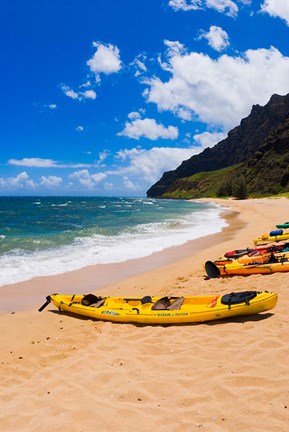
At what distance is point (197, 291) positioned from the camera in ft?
37.5

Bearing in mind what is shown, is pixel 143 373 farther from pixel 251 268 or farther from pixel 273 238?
pixel 273 238

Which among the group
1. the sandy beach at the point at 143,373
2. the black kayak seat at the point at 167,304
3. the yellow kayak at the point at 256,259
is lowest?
the sandy beach at the point at 143,373

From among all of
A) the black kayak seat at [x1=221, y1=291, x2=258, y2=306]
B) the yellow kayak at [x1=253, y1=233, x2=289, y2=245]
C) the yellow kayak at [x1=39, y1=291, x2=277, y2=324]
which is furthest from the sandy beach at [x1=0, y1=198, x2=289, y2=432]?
the yellow kayak at [x1=253, y1=233, x2=289, y2=245]

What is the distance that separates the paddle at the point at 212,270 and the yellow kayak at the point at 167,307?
370 centimetres

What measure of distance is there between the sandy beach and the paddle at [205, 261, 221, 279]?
1.79 metres

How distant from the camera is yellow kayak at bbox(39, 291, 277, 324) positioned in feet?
27.2

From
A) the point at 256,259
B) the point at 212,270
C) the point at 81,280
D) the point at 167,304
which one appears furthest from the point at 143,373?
the point at 256,259

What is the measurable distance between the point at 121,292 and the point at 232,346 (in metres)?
6.08

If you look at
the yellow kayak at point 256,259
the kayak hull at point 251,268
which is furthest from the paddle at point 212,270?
the yellow kayak at point 256,259

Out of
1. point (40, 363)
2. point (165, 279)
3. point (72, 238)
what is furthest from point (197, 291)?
point (72, 238)

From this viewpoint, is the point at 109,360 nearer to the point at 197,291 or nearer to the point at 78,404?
the point at 78,404

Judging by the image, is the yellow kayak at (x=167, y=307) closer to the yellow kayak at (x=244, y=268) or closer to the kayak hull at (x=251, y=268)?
the yellow kayak at (x=244, y=268)

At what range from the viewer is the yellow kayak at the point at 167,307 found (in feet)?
27.2

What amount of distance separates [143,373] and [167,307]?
3.28m
